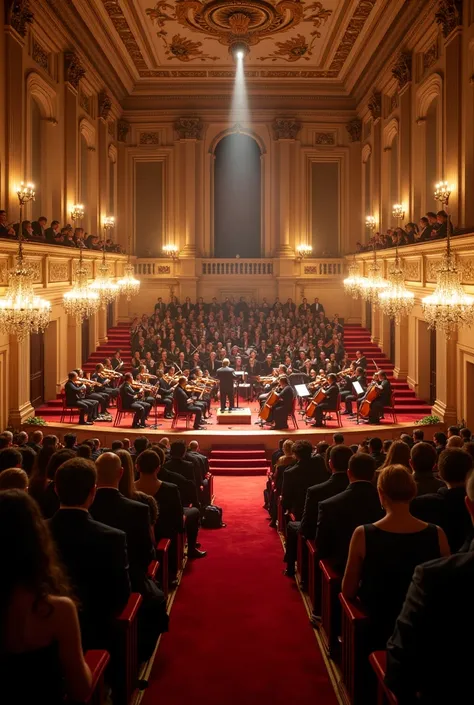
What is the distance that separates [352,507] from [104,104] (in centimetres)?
2137

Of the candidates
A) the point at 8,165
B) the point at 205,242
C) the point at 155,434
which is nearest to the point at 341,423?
the point at 155,434

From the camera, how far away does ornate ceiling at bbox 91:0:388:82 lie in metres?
19.7

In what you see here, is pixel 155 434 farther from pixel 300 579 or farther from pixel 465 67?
pixel 465 67

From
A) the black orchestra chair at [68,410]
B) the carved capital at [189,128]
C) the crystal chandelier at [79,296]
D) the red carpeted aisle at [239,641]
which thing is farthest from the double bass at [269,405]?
the carved capital at [189,128]

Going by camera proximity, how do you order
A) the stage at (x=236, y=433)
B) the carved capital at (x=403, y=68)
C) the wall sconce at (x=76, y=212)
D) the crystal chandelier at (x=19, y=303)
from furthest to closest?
the wall sconce at (x=76, y=212) < the carved capital at (x=403, y=68) < the stage at (x=236, y=433) < the crystal chandelier at (x=19, y=303)

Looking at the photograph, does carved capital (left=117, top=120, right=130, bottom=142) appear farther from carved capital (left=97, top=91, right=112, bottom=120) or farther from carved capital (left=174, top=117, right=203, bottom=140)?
carved capital (left=97, top=91, right=112, bottom=120)

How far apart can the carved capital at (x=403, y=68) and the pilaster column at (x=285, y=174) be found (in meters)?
7.59

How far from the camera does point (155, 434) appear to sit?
15.4 m

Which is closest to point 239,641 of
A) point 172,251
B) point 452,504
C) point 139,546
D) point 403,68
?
point 139,546

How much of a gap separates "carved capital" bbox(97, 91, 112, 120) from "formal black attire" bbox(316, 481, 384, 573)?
69.1 ft

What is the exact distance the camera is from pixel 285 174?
2758cm

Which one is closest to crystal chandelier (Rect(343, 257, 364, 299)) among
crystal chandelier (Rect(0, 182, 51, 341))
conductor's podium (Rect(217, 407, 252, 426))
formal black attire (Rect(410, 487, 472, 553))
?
conductor's podium (Rect(217, 407, 252, 426))

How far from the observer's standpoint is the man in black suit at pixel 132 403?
16.2m

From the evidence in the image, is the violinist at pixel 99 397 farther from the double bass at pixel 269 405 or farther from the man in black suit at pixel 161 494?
the man in black suit at pixel 161 494
